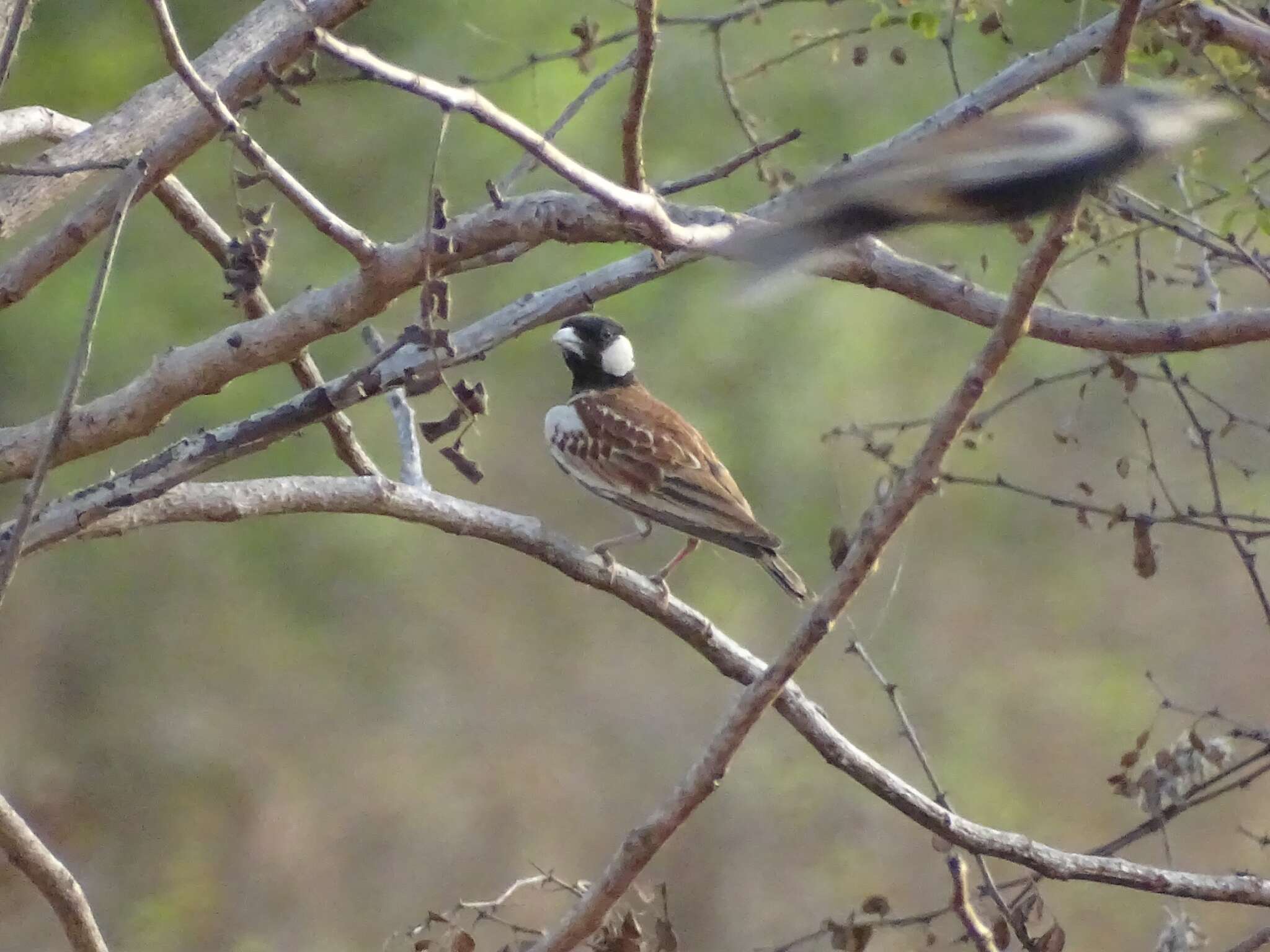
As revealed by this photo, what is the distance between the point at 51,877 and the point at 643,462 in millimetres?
1103

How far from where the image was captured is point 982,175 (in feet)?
2.56

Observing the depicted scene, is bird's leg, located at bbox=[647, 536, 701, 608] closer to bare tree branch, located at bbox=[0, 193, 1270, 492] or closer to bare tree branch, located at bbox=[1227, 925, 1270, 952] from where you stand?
bare tree branch, located at bbox=[0, 193, 1270, 492]

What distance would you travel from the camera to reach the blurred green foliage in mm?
3588

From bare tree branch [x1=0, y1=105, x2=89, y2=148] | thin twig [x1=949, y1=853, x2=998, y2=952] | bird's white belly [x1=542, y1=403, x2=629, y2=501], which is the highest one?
bird's white belly [x1=542, y1=403, x2=629, y2=501]

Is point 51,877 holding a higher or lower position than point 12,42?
lower

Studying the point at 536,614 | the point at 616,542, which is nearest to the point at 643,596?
the point at 616,542

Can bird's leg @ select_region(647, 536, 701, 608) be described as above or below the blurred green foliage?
below

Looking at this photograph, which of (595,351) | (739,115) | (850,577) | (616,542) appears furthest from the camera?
(595,351)

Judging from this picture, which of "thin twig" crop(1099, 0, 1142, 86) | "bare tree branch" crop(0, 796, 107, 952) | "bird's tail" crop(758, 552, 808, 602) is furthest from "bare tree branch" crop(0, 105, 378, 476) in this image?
"thin twig" crop(1099, 0, 1142, 86)

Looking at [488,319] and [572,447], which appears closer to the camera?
[488,319]

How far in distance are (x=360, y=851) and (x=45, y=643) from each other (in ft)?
3.24

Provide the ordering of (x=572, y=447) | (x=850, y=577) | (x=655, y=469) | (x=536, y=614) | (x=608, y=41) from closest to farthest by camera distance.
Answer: (x=850, y=577) < (x=608, y=41) < (x=655, y=469) < (x=572, y=447) < (x=536, y=614)

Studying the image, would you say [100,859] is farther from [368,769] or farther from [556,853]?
[556,853]

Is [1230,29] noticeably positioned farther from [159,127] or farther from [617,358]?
[617,358]
